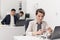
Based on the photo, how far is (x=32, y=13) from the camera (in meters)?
7.80

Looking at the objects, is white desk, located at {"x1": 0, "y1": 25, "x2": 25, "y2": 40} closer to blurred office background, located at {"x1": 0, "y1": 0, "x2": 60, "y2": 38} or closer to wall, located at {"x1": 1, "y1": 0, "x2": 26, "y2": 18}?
blurred office background, located at {"x1": 0, "y1": 0, "x2": 60, "y2": 38}

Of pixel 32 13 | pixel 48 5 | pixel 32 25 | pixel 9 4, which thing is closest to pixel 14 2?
pixel 9 4

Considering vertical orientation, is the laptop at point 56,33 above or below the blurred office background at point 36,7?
below

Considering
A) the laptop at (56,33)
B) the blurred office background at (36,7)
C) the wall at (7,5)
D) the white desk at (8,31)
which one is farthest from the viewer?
the wall at (7,5)

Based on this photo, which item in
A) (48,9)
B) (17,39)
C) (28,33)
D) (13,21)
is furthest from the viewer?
(48,9)

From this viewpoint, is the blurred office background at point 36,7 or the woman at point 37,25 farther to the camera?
the blurred office background at point 36,7

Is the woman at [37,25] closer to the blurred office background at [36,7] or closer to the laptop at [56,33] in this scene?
the laptop at [56,33]

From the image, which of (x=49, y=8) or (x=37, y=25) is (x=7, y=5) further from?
(x=37, y=25)

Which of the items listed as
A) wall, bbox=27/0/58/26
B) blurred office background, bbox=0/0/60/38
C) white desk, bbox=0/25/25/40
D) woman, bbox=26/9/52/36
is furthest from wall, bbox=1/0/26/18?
woman, bbox=26/9/52/36

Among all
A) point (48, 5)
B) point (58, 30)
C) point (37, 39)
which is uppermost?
point (48, 5)

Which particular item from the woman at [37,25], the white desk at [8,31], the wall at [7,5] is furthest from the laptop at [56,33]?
the wall at [7,5]

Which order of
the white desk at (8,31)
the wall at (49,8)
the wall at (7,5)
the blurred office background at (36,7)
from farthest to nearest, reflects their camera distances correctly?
1. the wall at (7,5)
2. the wall at (49,8)
3. the blurred office background at (36,7)
4. the white desk at (8,31)

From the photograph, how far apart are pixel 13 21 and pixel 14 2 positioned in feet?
11.0

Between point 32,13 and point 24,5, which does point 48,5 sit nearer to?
point 32,13
